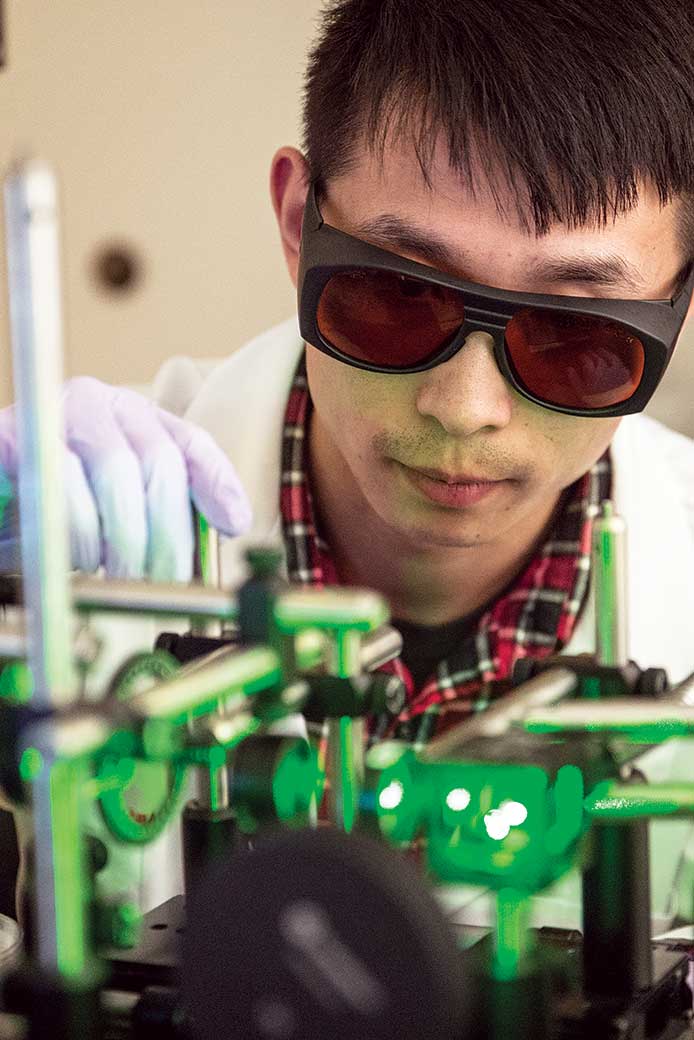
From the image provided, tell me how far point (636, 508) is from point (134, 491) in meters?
0.81

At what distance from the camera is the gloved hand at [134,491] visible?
0.96m

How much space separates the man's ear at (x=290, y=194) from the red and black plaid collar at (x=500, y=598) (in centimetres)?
26

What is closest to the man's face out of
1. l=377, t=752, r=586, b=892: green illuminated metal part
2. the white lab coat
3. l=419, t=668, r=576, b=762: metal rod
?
the white lab coat

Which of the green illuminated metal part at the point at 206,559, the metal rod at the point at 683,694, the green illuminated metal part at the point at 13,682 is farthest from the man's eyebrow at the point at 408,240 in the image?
the green illuminated metal part at the point at 13,682

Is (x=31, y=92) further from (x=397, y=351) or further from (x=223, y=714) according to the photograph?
(x=223, y=714)

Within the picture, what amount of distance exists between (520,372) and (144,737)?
567mm

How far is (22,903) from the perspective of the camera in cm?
74

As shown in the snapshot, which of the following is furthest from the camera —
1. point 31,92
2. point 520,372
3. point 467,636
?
point 31,92

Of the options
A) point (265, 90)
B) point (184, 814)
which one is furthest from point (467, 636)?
point (265, 90)

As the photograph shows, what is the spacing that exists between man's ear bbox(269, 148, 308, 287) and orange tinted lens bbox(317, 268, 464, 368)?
0.92 feet

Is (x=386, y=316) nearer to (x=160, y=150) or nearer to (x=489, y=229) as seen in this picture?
(x=489, y=229)

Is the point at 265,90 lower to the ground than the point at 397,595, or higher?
higher

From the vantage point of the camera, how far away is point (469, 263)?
105cm

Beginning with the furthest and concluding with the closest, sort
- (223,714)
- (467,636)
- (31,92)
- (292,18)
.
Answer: (31,92), (292,18), (467,636), (223,714)
